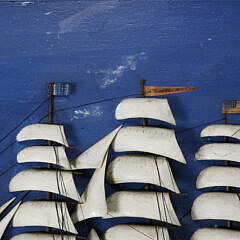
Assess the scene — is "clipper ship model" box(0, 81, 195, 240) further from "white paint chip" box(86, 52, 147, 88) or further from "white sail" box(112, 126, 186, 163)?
"white paint chip" box(86, 52, 147, 88)

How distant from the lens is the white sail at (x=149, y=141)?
4.17 ft

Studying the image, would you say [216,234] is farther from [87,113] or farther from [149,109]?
[87,113]

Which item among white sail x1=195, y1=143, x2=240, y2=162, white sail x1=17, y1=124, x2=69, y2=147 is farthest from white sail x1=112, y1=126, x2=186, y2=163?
white sail x1=17, y1=124, x2=69, y2=147

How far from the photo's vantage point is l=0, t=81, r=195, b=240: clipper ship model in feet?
4.19

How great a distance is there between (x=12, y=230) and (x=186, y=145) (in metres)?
0.84

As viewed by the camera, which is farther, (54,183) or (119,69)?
(119,69)

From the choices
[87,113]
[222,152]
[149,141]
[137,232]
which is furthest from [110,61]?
[137,232]

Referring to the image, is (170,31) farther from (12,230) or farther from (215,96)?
(12,230)

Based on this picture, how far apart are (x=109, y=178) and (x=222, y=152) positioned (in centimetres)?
46

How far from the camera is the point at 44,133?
1.31 m

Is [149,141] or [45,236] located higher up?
[149,141]

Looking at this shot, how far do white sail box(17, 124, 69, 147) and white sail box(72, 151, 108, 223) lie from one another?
18cm

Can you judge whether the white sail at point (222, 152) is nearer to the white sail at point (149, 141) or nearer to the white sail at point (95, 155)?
the white sail at point (149, 141)

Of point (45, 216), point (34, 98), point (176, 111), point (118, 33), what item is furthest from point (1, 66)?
point (176, 111)
